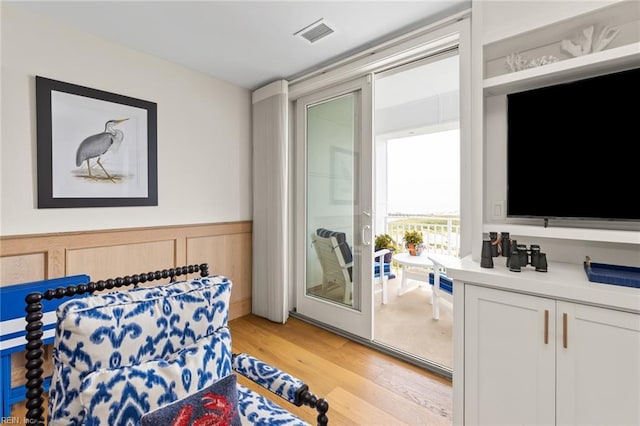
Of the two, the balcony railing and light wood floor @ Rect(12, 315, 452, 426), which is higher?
the balcony railing

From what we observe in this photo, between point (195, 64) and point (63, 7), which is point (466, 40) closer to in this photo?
point (195, 64)

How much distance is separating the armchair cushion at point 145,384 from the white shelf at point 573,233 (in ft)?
5.10

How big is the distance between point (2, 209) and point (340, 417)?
2.46 m

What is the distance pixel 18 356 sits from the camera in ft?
6.28

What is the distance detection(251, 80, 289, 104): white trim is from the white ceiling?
0.92 ft

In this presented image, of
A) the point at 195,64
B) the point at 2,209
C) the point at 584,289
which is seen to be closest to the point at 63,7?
the point at 195,64

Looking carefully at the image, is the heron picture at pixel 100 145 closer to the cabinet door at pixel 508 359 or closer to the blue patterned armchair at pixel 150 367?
the blue patterned armchair at pixel 150 367

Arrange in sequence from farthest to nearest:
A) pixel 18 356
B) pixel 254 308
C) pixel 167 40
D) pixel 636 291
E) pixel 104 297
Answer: pixel 254 308, pixel 167 40, pixel 18 356, pixel 636 291, pixel 104 297

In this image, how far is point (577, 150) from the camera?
4.92 ft

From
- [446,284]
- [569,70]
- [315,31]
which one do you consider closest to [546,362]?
[569,70]

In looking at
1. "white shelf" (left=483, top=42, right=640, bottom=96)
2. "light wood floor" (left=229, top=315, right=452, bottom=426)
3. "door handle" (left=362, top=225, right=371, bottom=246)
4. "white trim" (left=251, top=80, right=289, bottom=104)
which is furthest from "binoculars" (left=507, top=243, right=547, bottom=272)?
"white trim" (left=251, top=80, right=289, bottom=104)

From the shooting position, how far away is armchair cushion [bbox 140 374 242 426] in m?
0.88

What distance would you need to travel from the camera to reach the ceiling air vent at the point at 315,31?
217 cm

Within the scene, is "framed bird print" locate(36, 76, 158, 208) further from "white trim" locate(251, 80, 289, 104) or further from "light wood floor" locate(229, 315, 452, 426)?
"light wood floor" locate(229, 315, 452, 426)
